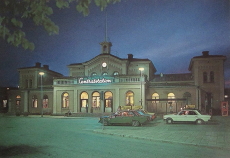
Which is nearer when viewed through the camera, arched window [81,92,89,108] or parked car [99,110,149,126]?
parked car [99,110,149,126]

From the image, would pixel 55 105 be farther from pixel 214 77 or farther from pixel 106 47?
pixel 214 77

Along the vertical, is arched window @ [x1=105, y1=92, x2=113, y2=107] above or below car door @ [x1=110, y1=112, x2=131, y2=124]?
above

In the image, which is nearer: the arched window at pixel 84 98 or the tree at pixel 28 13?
the tree at pixel 28 13

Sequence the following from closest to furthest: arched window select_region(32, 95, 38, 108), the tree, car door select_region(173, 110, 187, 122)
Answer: the tree
car door select_region(173, 110, 187, 122)
arched window select_region(32, 95, 38, 108)

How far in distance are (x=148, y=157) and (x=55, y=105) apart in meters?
36.6

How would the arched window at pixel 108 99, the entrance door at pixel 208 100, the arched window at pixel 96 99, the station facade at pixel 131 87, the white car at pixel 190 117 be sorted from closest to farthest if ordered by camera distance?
the white car at pixel 190 117, the station facade at pixel 131 87, the entrance door at pixel 208 100, the arched window at pixel 108 99, the arched window at pixel 96 99

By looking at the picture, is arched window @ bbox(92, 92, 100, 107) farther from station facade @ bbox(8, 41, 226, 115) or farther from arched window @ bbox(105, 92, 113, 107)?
arched window @ bbox(105, 92, 113, 107)

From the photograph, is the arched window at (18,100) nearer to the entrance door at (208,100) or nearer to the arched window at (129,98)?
the arched window at (129,98)

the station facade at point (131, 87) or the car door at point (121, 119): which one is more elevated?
the station facade at point (131, 87)

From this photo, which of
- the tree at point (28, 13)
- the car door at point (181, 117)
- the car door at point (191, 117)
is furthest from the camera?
the car door at point (181, 117)

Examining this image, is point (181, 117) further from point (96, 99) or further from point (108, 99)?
point (96, 99)

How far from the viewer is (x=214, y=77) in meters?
42.1

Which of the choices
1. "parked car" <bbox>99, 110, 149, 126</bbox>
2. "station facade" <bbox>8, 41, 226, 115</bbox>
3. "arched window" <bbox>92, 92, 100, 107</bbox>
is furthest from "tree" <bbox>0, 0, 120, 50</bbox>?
"arched window" <bbox>92, 92, 100, 107</bbox>

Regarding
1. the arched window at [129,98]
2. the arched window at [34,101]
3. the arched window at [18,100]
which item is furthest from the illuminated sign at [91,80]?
the arched window at [18,100]
